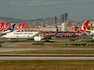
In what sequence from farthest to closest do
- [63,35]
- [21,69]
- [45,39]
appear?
[63,35]
[45,39]
[21,69]

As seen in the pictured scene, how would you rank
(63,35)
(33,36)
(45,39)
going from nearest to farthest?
1. (45,39)
2. (33,36)
3. (63,35)

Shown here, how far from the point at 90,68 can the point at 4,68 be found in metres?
10.6

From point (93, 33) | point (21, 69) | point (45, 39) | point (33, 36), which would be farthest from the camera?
point (93, 33)

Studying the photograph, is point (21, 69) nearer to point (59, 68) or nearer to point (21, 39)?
point (59, 68)

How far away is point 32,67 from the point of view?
3409 cm

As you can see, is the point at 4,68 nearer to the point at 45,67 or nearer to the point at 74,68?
the point at 45,67

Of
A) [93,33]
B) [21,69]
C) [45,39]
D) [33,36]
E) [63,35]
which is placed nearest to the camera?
[21,69]

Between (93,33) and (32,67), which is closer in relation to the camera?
(32,67)

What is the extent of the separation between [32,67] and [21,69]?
2136 millimetres

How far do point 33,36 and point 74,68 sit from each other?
8150cm

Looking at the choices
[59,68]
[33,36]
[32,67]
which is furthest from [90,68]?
[33,36]

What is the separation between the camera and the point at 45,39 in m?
107

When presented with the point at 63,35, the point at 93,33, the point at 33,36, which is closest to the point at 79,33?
the point at 63,35

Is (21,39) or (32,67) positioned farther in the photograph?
(21,39)
